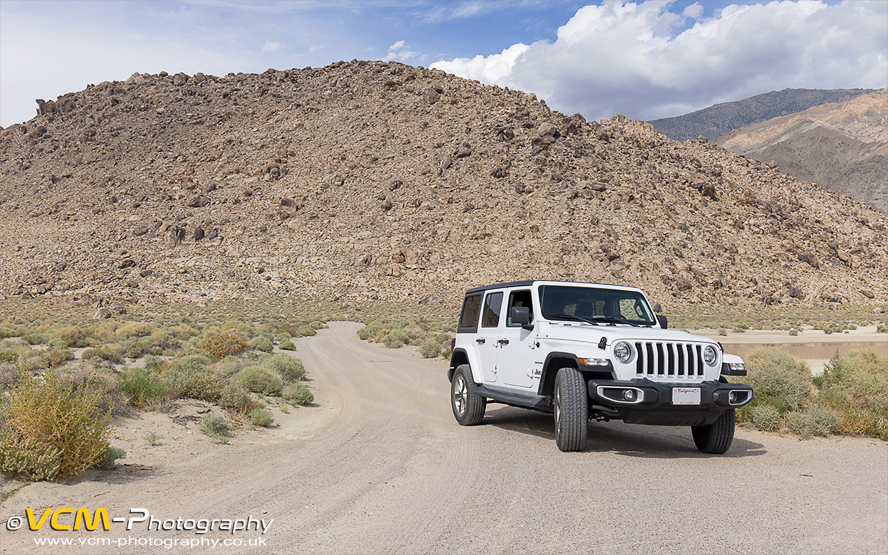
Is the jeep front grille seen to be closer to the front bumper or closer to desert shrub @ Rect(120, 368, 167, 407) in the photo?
the front bumper

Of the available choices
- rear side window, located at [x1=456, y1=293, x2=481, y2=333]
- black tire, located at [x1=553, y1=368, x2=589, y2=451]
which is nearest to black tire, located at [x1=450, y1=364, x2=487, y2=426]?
Result: rear side window, located at [x1=456, y1=293, x2=481, y2=333]

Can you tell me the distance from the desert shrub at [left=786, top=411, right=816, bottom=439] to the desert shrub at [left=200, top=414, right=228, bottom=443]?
9.18 meters

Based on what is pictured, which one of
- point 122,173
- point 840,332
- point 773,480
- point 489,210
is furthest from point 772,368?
point 122,173

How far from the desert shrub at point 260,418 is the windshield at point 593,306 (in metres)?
5.16

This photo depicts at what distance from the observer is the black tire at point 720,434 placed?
815 centimetres

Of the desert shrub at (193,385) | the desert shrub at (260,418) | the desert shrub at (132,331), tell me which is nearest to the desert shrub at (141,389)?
the desert shrub at (193,385)

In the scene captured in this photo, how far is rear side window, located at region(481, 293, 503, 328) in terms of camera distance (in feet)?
32.4

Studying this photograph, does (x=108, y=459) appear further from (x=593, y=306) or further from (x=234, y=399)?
(x=593, y=306)

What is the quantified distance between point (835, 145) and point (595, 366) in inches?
6847

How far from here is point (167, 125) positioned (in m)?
80.6

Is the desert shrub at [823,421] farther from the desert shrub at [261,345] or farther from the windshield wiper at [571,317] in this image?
the desert shrub at [261,345]

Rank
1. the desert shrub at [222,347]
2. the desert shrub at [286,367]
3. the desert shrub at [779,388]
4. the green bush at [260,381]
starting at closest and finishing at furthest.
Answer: the desert shrub at [779,388], the green bush at [260,381], the desert shrub at [286,367], the desert shrub at [222,347]

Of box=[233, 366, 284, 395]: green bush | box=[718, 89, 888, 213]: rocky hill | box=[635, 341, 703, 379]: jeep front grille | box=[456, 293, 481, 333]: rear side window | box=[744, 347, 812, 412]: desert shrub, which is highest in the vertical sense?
box=[718, 89, 888, 213]: rocky hill

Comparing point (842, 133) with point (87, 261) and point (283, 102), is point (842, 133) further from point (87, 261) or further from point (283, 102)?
point (87, 261)
